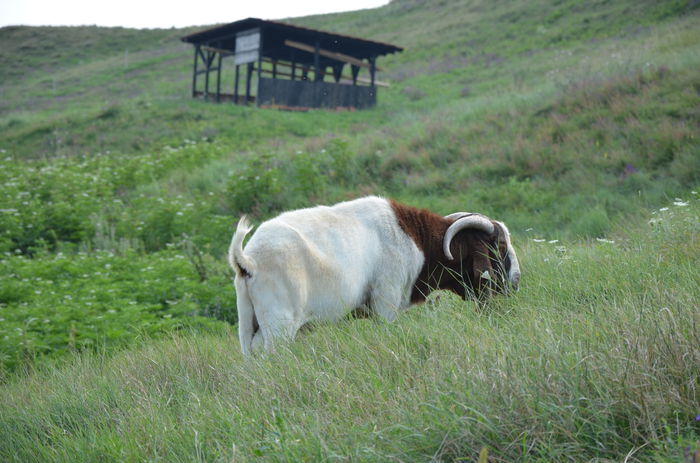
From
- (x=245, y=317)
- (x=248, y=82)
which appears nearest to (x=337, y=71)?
(x=248, y=82)

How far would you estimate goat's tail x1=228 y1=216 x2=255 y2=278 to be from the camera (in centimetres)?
399

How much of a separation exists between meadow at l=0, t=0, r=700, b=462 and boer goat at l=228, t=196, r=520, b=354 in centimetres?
21

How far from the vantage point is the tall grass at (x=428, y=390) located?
2.42 metres

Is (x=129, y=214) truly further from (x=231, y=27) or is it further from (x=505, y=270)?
(x=231, y=27)

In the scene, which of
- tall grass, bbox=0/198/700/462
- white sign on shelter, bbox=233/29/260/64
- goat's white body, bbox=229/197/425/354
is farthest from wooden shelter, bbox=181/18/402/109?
tall grass, bbox=0/198/700/462

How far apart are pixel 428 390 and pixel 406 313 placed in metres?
1.98

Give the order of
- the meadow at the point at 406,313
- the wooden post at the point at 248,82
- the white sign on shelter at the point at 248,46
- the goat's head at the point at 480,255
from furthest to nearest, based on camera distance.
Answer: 1. the wooden post at the point at 248,82
2. the white sign on shelter at the point at 248,46
3. the goat's head at the point at 480,255
4. the meadow at the point at 406,313

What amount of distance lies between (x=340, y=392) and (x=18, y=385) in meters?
3.05

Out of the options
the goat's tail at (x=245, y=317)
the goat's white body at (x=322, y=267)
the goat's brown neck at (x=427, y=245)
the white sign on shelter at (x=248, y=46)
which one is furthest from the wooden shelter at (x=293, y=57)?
the goat's tail at (x=245, y=317)

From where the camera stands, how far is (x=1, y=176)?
47.5ft

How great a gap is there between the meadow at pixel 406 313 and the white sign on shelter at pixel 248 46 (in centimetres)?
305

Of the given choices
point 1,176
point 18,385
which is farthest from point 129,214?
point 18,385

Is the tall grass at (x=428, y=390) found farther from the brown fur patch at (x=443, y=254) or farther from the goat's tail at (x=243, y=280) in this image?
the brown fur patch at (x=443, y=254)

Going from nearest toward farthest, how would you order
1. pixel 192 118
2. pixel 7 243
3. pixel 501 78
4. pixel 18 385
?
pixel 18 385 → pixel 7 243 → pixel 192 118 → pixel 501 78
